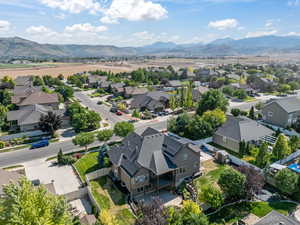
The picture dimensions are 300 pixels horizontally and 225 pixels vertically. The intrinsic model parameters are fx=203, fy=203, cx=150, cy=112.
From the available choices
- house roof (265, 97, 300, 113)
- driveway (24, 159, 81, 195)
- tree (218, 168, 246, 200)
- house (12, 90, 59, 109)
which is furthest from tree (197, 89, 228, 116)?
house (12, 90, 59, 109)

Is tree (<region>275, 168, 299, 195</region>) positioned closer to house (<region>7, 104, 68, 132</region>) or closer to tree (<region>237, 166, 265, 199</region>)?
tree (<region>237, 166, 265, 199</region>)

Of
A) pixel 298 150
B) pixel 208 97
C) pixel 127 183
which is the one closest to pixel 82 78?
pixel 208 97

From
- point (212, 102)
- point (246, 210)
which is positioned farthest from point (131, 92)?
point (246, 210)

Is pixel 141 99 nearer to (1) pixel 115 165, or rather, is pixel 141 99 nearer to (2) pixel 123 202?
(1) pixel 115 165

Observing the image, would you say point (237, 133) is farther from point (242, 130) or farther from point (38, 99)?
point (38, 99)

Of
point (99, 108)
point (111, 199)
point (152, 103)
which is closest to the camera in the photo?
point (111, 199)
